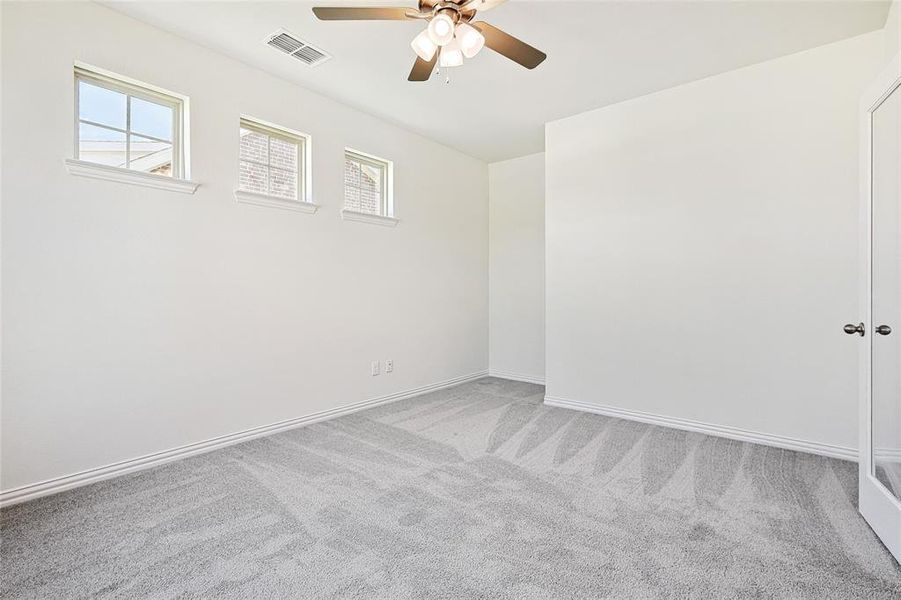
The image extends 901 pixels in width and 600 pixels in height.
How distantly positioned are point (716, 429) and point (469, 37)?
3.21 metres

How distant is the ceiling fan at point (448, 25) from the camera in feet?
6.17

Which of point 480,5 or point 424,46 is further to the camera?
point 424,46

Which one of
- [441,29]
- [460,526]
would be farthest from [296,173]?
[460,526]

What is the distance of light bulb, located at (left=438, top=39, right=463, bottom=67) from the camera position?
2.07 m

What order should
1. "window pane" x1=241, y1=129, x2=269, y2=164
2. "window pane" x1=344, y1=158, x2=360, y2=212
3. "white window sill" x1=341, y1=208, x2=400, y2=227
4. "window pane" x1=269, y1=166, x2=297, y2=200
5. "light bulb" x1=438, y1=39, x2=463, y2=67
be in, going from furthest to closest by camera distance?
"window pane" x1=344, y1=158, x2=360, y2=212
"white window sill" x1=341, y1=208, x2=400, y2=227
"window pane" x1=269, y1=166, x2=297, y2=200
"window pane" x1=241, y1=129, x2=269, y2=164
"light bulb" x1=438, y1=39, x2=463, y2=67

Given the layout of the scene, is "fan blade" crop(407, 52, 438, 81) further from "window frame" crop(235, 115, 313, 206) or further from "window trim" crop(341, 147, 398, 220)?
"window trim" crop(341, 147, 398, 220)

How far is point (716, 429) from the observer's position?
326cm

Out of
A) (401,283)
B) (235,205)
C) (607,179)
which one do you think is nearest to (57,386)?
(235,205)

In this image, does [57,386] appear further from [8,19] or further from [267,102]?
[267,102]

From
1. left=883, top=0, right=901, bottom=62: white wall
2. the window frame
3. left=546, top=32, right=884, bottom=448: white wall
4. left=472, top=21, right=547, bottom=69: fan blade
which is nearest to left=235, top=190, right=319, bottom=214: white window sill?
the window frame

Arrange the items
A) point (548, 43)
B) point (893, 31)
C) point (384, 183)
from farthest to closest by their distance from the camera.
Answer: point (384, 183) < point (548, 43) < point (893, 31)

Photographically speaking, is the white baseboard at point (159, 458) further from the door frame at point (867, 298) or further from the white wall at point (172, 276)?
the door frame at point (867, 298)

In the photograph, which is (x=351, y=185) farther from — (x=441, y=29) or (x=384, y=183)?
(x=441, y=29)

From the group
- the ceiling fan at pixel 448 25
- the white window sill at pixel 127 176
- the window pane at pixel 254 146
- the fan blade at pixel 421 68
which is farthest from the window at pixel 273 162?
the ceiling fan at pixel 448 25
